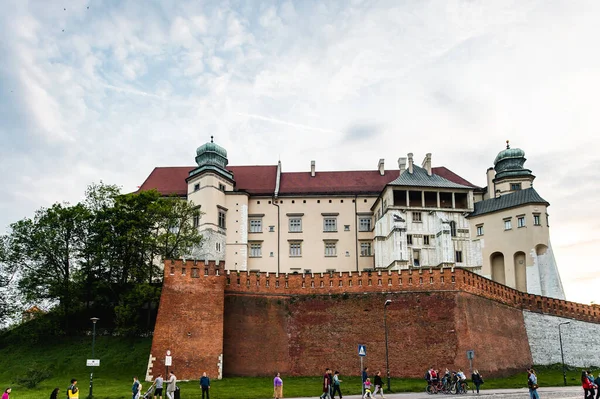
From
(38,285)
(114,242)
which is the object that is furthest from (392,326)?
(38,285)

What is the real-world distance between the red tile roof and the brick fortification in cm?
2273

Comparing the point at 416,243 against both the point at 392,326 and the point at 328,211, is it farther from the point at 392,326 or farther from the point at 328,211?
the point at 392,326

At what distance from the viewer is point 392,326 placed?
4381 cm

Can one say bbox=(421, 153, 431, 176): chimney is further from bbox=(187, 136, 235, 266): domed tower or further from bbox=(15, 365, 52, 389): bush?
bbox=(15, 365, 52, 389): bush

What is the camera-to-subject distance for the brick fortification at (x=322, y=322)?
136 feet

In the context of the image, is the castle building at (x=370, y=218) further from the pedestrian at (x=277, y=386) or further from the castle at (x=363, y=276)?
the pedestrian at (x=277, y=386)

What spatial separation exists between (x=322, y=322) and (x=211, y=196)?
76.2ft

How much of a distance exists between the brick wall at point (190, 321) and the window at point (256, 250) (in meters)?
22.2

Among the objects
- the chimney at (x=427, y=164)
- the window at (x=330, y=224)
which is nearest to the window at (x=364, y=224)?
the window at (x=330, y=224)

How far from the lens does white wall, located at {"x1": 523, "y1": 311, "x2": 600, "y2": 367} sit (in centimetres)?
5031

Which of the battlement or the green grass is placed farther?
the battlement

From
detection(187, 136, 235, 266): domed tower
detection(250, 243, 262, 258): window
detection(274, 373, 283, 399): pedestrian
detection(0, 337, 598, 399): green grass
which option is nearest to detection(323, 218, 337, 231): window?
detection(250, 243, 262, 258): window

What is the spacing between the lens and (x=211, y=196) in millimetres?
63312

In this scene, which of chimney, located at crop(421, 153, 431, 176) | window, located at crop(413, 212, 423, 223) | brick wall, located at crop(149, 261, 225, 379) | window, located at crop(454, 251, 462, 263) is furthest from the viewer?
chimney, located at crop(421, 153, 431, 176)
